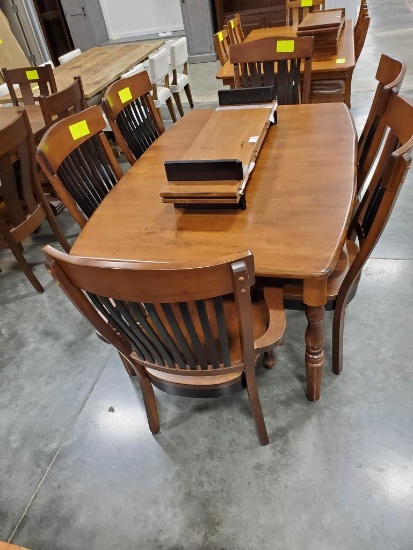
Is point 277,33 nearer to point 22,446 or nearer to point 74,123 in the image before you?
point 74,123

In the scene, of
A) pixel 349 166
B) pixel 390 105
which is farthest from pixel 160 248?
pixel 390 105

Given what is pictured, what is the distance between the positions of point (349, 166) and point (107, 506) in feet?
4.63

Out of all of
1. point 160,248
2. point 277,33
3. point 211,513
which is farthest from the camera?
point 277,33

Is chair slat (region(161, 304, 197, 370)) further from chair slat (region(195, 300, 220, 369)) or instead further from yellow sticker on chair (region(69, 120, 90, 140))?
yellow sticker on chair (region(69, 120, 90, 140))

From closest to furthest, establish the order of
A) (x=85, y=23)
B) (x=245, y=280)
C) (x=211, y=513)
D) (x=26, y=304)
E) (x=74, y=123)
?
(x=245, y=280) < (x=211, y=513) < (x=74, y=123) < (x=26, y=304) < (x=85, y=23)

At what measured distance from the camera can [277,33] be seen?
3.71 m

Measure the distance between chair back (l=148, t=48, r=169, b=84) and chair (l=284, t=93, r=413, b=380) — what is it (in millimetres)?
2498

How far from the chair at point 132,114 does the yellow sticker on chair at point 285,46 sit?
0.80 meters

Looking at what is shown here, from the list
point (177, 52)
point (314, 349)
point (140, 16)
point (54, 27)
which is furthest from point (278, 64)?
point (54, 27)

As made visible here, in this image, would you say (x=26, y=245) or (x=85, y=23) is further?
(x=85, y=23)

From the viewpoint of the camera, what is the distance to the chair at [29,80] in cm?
291

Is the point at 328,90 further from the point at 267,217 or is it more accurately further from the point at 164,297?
the point at 164,297

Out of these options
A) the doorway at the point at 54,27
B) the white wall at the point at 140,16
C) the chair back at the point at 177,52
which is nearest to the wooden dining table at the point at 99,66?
the chair back at the point at 177,52

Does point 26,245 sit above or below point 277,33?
below
